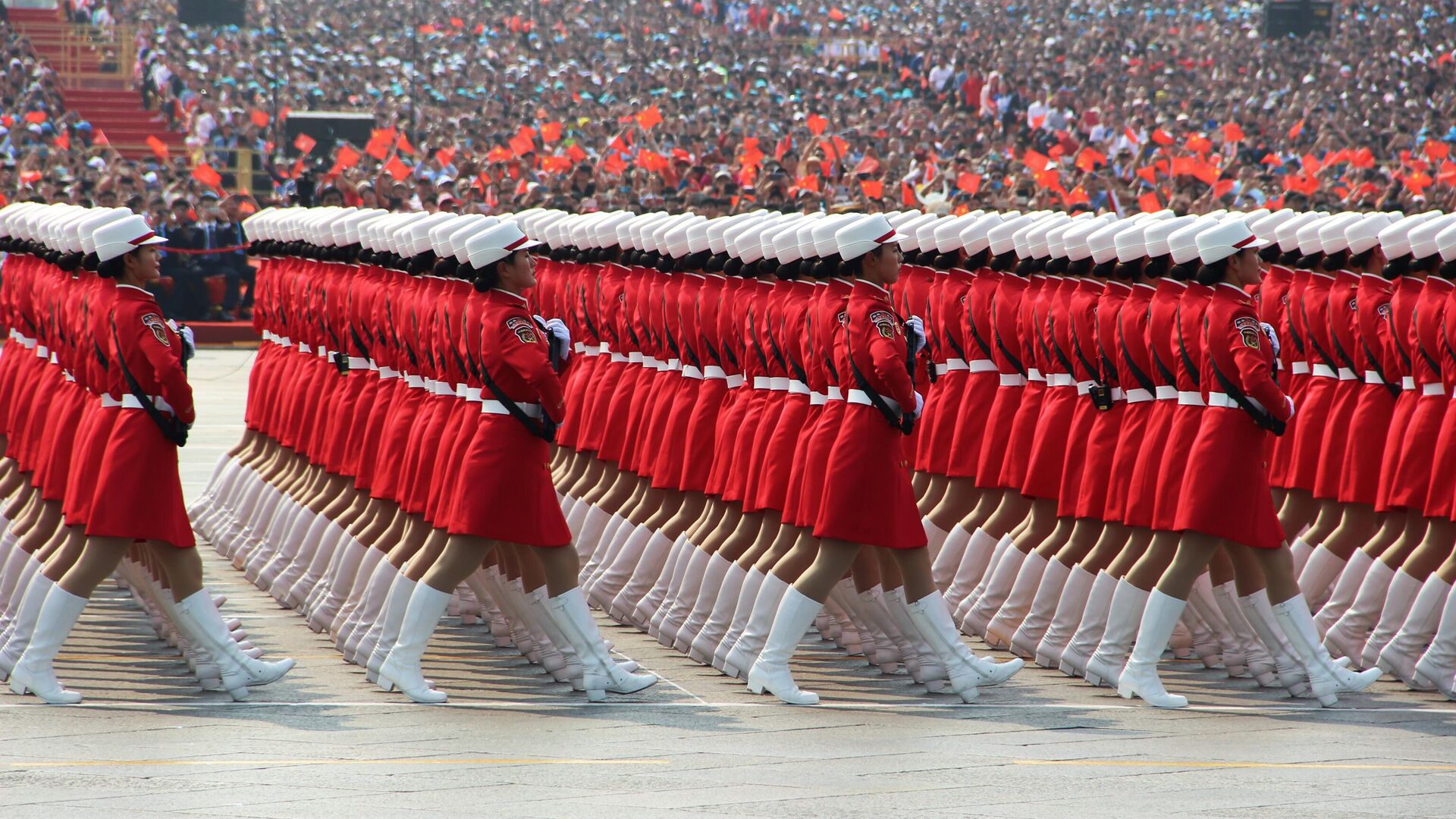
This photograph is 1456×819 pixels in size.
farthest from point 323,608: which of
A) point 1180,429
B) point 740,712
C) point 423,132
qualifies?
point 423,132

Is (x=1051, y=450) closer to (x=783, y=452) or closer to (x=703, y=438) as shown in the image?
(x=783, y=452)

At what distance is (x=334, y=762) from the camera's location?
6.84 meters

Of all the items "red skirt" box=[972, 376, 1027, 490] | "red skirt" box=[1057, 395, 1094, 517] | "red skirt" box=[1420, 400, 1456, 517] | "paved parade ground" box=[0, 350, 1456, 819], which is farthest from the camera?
"red skirt" box=[972, 376, 1027, 490]

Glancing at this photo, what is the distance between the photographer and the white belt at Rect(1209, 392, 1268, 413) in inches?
302

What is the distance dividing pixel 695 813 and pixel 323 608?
13.1 ft

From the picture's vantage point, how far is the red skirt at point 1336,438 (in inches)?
360

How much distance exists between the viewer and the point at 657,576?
9.88 metres

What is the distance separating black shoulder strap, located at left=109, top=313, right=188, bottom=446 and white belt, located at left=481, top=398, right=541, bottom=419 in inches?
43.2

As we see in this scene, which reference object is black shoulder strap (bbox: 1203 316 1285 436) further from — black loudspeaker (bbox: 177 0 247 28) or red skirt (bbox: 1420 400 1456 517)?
black loudspeaker (bbox: 177 0 247 28)

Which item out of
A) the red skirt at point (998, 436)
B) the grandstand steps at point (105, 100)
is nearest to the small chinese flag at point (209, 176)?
the grandstand steps at point (105, 100)

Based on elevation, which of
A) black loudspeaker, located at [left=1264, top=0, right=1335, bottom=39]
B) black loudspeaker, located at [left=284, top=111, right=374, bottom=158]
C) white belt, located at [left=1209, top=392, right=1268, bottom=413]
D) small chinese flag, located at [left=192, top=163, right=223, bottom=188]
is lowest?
small chinese flag, located at [left=192, top=163, right=223, bottom=188]

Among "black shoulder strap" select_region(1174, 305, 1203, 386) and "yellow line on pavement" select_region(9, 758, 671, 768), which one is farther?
"black shoulder strap" select_region(1174, 305, 1203, 386)

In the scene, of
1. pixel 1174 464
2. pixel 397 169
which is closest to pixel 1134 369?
pixel 1174 464

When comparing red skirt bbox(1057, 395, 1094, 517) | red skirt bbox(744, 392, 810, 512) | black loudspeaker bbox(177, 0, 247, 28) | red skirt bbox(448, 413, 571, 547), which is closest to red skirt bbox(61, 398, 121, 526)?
red skirt bbox(448, 413, 571, 547)
